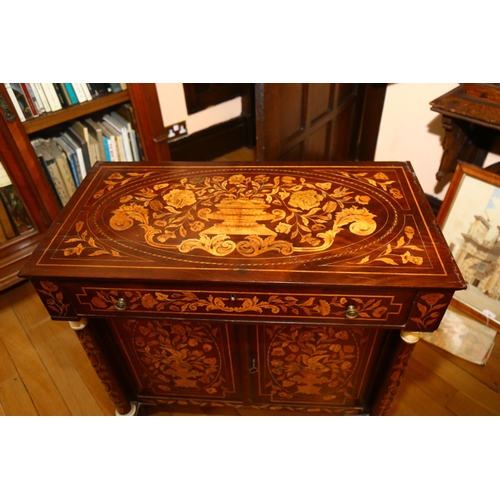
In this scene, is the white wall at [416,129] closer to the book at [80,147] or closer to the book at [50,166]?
the book at [80,147]

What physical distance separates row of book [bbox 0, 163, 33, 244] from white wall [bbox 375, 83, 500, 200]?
1977 mm

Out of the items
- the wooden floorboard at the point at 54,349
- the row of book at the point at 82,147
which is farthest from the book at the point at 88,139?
the wooden floorboard at the point at 54,349

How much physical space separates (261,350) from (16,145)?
1.34 meters

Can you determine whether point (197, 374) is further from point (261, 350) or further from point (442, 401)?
point (442, 401)

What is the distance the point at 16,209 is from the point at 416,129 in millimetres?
2073

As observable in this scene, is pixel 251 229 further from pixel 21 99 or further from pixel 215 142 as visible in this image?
pixel 215 142

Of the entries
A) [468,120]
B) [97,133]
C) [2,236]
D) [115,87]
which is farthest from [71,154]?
[468,120]

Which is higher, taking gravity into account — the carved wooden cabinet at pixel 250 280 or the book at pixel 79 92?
the book at pixel 79 92

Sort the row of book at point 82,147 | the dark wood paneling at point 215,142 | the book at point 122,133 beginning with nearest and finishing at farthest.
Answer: the row of book at point 82,147
the book at point 122,133
the dark wood paneling at point 215,142

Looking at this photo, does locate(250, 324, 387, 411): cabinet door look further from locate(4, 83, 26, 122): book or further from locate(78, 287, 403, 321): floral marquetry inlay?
locate(4, 83, 26, 122): book

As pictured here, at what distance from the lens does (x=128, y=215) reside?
122 centimetres

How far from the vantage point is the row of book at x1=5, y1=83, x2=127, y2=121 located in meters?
1.69

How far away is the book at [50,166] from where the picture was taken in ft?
6.24

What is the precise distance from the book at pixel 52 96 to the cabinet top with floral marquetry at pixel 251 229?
24.1 inches
